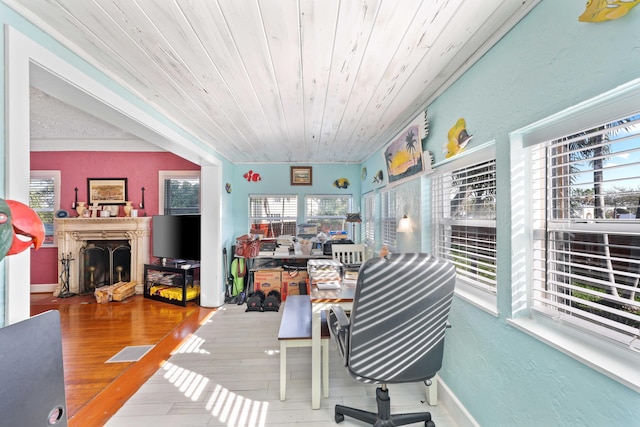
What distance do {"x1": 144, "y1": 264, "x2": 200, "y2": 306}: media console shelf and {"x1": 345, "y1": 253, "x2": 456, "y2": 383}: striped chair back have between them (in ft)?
10.9

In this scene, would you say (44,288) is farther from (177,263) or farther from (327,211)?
(327,211)

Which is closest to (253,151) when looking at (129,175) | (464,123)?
(129,175)

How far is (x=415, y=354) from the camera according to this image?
136cm

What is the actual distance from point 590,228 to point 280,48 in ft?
5.75

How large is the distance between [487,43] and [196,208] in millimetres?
4544

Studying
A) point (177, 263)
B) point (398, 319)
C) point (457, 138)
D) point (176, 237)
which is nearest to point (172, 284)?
point (177, 263)

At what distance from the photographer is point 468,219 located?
1.76m

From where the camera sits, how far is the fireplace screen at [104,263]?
13.8ft

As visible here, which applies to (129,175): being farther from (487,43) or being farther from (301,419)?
(487,43)

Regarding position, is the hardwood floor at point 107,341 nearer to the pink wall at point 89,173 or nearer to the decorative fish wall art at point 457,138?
the pink wall at point 89,173

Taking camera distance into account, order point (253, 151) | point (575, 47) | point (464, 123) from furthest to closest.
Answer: point (253, 151) < point (464, 123) < point (575, 47)

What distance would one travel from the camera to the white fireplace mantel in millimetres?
4074

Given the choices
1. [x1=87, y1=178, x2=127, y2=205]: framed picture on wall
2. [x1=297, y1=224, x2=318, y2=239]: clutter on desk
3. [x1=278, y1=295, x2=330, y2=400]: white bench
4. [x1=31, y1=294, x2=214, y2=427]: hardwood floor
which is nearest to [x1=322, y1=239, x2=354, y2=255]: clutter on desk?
[x1=297, y1=224, x2=318, y2=239]: clutter on desk

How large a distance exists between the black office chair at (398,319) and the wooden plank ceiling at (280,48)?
122 cm
